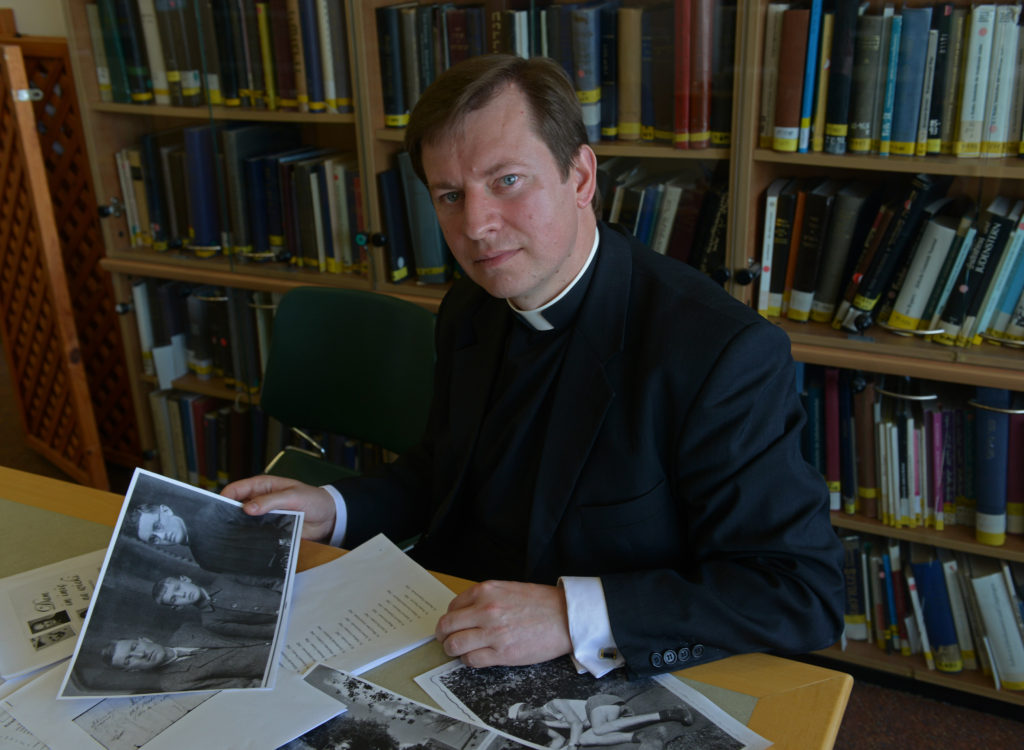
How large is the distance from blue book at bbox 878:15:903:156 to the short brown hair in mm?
861

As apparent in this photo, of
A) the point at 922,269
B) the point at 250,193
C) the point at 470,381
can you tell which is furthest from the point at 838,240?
the point at 250,193

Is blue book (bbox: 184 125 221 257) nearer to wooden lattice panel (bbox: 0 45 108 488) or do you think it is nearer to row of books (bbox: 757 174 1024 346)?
wooden lattice panel (bbox: 0 45 108 488)

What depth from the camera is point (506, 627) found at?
0.99m

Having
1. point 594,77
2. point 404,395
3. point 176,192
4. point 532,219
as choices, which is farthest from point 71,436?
point 532,219

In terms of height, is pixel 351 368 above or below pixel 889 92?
below

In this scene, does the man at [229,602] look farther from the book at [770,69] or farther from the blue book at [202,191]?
the blue book at [202,191]

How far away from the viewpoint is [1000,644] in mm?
1991

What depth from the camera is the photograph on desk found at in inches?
38.4

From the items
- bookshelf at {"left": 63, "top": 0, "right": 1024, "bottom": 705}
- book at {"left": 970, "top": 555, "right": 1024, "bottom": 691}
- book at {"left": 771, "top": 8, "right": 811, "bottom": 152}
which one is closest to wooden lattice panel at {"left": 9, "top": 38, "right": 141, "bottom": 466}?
bookshelf at {"left": 63, "top": 0, "right": 1024, "bottom": 705}

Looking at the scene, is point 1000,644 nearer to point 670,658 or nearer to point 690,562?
point 690,562

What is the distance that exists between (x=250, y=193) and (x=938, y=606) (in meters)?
2.00

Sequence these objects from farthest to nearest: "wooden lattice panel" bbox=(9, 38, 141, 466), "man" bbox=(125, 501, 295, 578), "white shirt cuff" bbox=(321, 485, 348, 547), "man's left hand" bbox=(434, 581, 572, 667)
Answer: "wooden lattice panel" bbox=(9, 38, 141, 466)
"white shirt cuff" bbox=(321, 485, 348, 547)
"man" bbox=(125, 501, 295, 578)
"man's left hand" bbox=(434, 581, 572, 667)

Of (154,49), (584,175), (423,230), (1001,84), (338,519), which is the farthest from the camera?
(154,49)

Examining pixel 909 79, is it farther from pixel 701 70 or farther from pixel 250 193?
pixel 250 193
